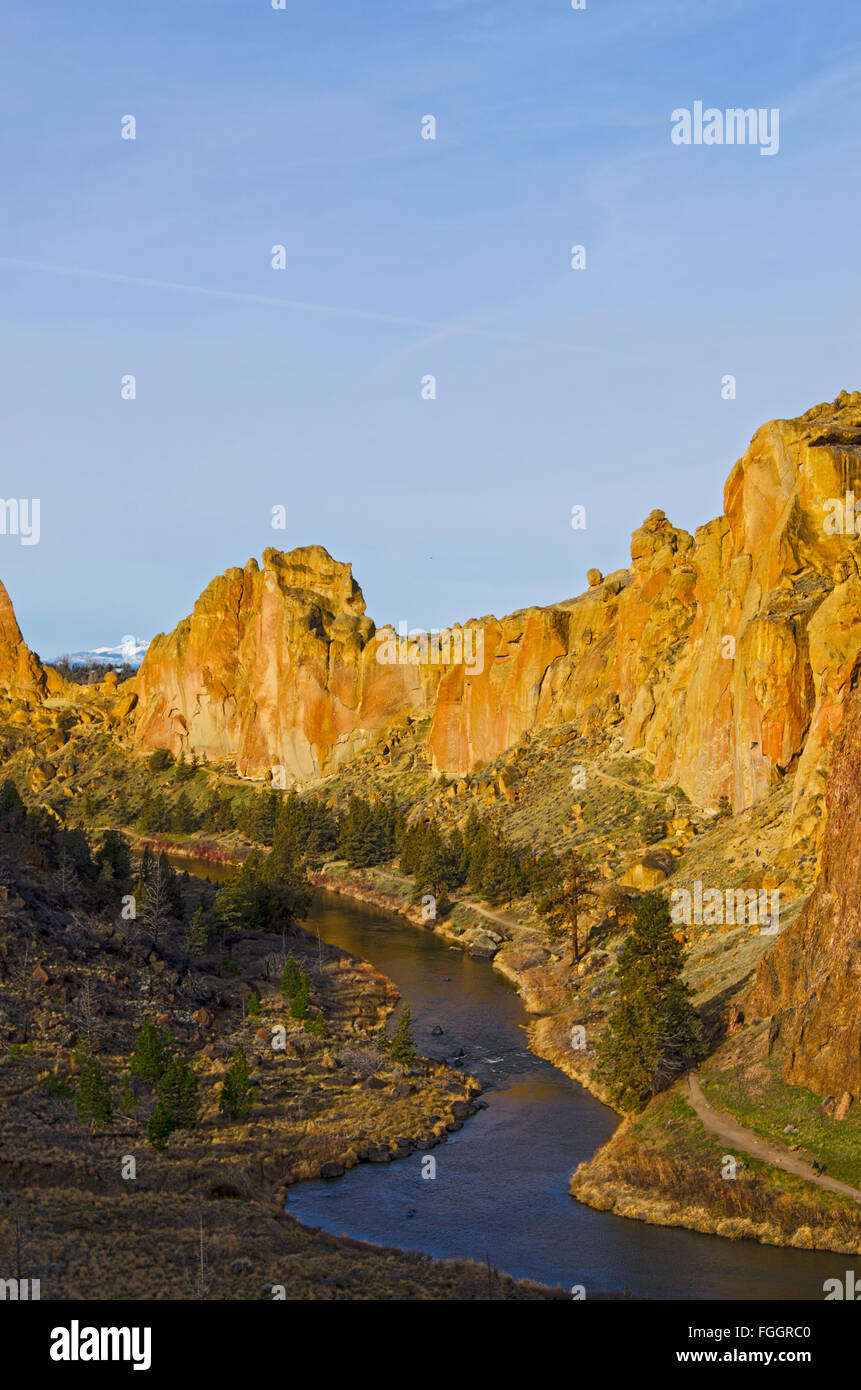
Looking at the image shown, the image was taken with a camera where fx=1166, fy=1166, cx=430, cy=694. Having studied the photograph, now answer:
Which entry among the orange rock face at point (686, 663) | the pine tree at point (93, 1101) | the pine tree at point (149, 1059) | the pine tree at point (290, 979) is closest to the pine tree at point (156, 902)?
the pine tree at point (290, 979)

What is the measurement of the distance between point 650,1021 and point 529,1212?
1114cm

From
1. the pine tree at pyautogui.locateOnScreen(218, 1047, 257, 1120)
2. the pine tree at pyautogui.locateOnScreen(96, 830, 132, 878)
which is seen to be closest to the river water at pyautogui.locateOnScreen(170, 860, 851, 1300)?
the pine tree at pyautogui.locateOnScreen(218, 1047, 257, 1120)

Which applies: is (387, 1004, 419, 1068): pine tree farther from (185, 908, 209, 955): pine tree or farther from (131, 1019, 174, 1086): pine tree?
(185, 908, 209, 955): pine tree

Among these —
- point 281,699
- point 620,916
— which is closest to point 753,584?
point 620,916

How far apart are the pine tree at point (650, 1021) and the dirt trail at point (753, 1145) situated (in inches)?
75.0

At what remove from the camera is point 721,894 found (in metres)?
72.2

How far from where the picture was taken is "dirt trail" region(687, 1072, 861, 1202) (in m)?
40.2

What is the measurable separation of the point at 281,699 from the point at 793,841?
130 m

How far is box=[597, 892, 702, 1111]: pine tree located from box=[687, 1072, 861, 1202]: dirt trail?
190 cm

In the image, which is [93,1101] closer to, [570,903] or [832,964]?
[832,964]

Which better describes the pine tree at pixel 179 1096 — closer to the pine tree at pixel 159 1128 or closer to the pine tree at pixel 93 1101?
the pine tree at pixel 159 1128

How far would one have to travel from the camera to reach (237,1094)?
49.6 metres

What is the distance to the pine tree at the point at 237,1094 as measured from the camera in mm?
49281
